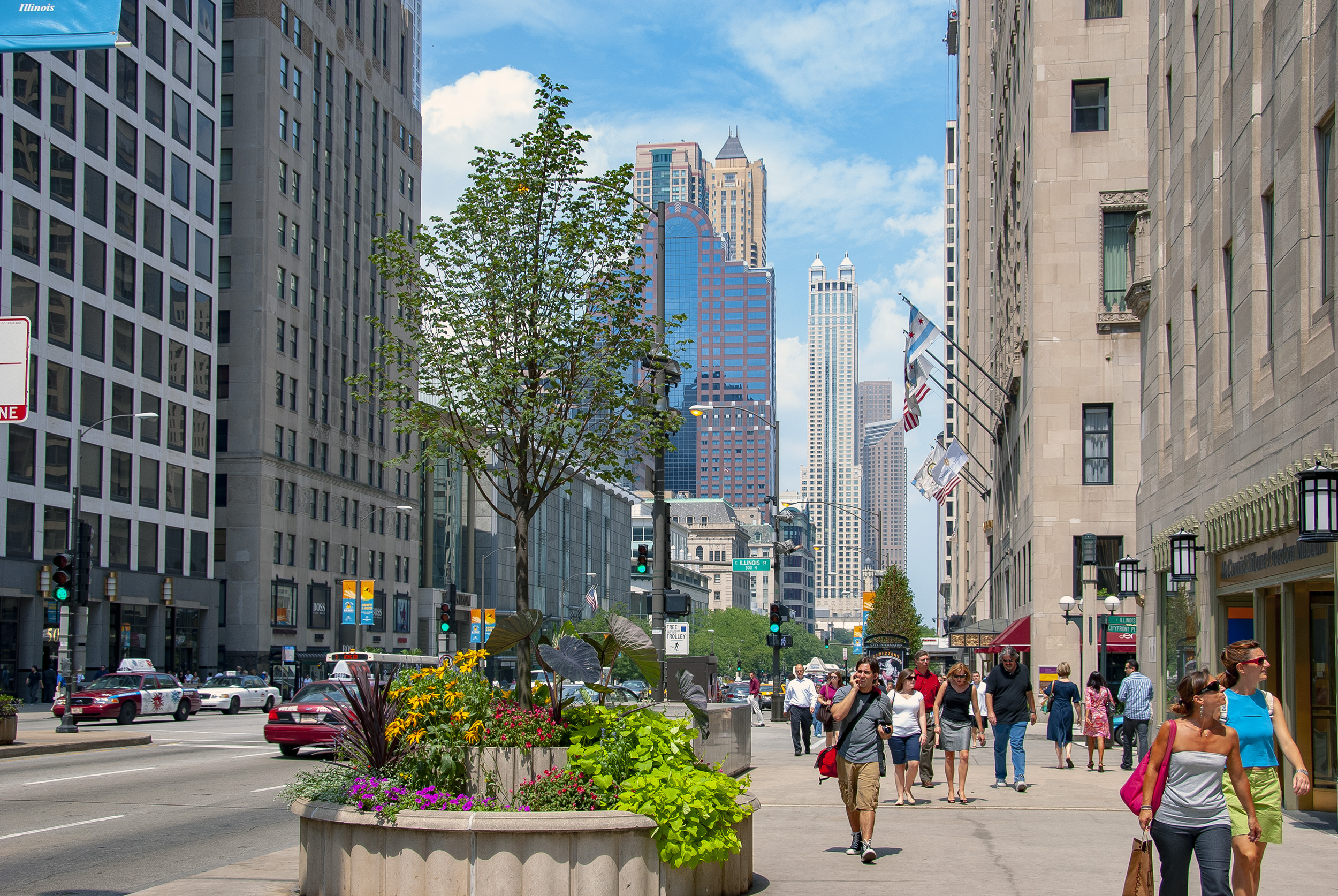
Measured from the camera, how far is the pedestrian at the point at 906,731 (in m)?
16.7

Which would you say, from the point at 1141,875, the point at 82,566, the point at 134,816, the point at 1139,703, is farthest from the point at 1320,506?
the point at 82,566

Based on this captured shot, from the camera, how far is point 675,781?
9227mm

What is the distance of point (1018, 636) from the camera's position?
43.2 meters

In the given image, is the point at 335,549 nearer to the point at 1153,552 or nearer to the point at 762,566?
the point at 762,566

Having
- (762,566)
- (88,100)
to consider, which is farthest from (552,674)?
(88,100)

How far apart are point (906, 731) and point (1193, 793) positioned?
29.2ft

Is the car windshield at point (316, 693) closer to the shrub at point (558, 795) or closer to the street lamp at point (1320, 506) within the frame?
the shrub at point (558, 795)

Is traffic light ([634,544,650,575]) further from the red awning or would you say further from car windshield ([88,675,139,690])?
car windshield ([88,675,139,690])

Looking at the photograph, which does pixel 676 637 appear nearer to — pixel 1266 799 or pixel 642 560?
pixel 642 560

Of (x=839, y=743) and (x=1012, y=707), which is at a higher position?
(x=839, y=743)

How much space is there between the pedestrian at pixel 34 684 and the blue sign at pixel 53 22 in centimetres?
5021

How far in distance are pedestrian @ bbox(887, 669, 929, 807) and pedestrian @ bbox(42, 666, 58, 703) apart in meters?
45.6

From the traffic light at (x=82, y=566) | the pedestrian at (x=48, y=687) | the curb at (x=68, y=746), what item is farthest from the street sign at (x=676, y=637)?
the pedestrian at (x=48, y=687)

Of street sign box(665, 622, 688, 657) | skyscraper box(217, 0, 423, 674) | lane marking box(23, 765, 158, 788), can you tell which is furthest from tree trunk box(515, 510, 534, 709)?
skyscraper box(217, 0, 423, 674)
